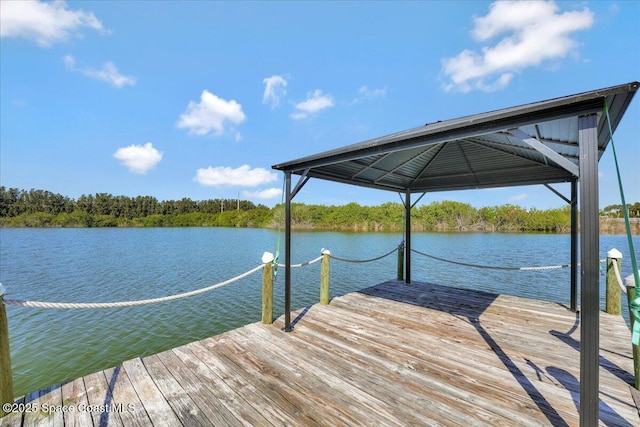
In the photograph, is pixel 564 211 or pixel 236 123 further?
pixel 564 211

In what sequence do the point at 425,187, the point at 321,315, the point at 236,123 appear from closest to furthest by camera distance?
1. the point at 321,315
2. the point at 425,187
3. the point at 236,123

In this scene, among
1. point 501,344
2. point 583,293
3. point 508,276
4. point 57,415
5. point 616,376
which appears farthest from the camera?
point 508,276

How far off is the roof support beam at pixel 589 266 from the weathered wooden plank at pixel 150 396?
9.52ft

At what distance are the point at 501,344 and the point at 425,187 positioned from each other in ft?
12.2

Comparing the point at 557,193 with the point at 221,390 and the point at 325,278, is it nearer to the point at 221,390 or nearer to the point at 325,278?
the point at 325,278

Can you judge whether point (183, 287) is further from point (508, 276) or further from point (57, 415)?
point (508, 276)

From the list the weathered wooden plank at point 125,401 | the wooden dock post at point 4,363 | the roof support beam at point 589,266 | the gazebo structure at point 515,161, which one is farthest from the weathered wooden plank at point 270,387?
the roof support beam at point 589,266

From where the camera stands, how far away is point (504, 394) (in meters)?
2.29

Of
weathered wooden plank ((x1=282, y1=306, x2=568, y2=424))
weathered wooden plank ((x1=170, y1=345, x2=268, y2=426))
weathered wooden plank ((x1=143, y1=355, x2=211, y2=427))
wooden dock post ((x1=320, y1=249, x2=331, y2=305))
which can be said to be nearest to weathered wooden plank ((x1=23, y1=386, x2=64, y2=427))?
weathered wooden plank ((x1=143, y1=355, x2=211, y2=427))

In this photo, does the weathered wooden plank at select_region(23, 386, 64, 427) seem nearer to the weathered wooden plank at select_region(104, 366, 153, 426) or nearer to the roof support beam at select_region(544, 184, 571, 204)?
the weathered wooden plank at select_region(104, 366, 153, 426)

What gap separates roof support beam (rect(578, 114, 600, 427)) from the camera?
1623 millimetres

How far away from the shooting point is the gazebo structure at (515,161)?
A: 164 cm

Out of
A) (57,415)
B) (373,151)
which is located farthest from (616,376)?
(57,415)

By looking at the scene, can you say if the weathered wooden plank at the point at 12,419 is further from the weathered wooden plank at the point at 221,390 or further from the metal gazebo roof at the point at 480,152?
the metal gazebo roof at the point at 480,152
